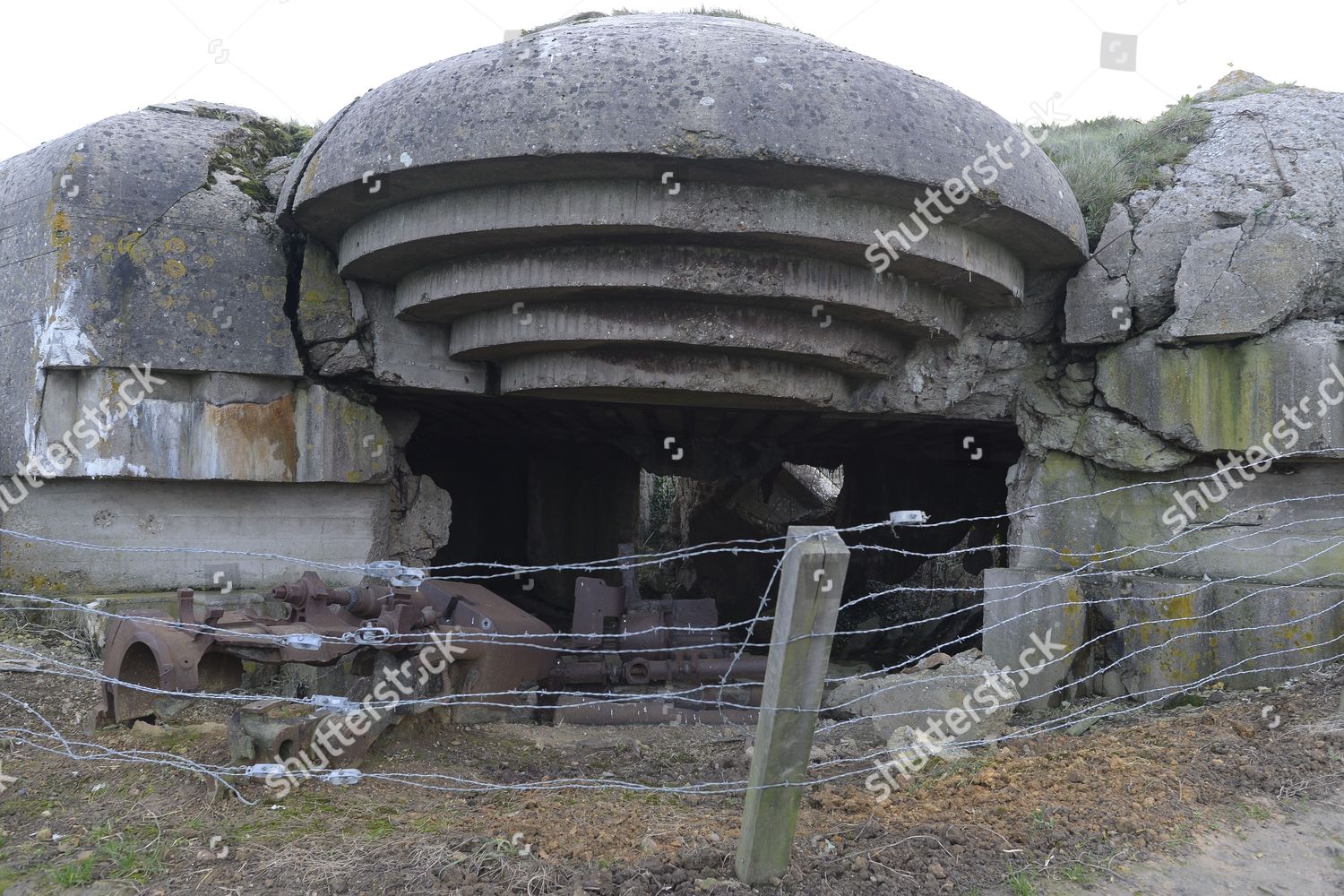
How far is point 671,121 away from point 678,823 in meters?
2.38

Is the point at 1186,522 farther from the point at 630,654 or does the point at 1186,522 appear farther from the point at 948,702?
the point at 630,654

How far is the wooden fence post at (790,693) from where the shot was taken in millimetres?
1957

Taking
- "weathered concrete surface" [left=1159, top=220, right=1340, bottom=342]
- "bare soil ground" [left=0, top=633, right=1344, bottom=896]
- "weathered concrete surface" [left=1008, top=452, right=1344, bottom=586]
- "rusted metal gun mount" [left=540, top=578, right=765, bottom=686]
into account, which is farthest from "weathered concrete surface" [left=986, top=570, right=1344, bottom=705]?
"rusted metal gun mount" [left=540, top=578, right=765, bottom=686]

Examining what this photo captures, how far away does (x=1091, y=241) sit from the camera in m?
4.63

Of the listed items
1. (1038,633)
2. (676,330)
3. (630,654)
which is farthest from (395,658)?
(1038,633)

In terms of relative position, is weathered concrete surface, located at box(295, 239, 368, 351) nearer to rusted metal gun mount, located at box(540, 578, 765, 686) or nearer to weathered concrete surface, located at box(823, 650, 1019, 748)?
rusted metal gun mount, located at box(540, 578, 765, 686)

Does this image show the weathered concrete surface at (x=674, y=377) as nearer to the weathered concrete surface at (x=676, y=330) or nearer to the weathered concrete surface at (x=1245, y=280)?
the weathered concrete surface at (x=676, y=330)

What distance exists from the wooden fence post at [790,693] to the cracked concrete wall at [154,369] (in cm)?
328

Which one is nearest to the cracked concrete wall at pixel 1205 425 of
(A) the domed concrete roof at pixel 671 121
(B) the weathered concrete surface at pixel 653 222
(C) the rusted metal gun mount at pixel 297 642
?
(A) the domed concrete roof at pixel 671 121

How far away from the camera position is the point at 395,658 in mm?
3613

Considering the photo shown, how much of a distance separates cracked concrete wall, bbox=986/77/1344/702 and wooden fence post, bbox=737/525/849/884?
1970 millimetres

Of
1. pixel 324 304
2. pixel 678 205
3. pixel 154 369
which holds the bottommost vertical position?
pixel 154 369

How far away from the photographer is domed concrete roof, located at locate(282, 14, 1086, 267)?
11.1ft

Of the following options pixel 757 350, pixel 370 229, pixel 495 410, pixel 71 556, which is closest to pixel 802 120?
pixel 757 350
